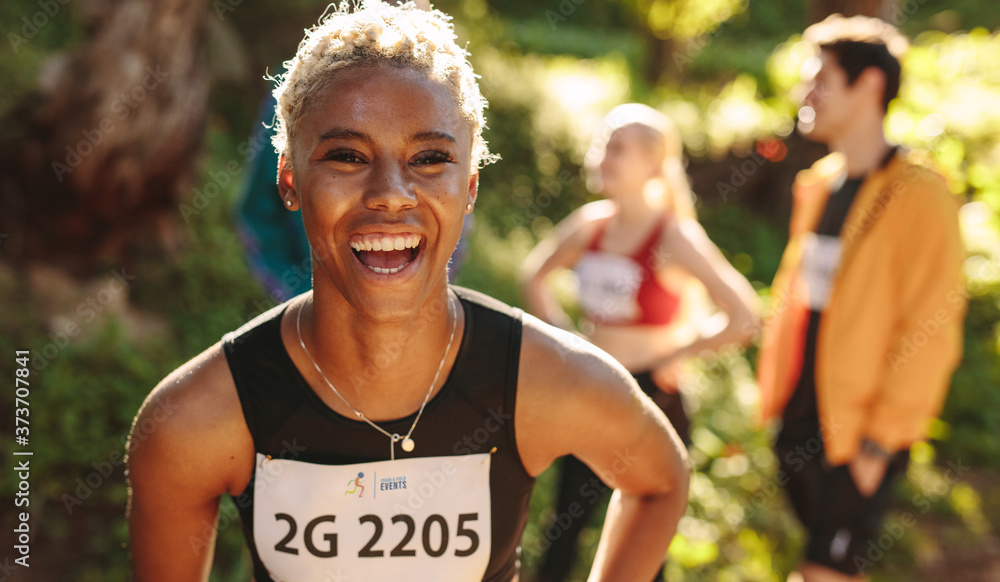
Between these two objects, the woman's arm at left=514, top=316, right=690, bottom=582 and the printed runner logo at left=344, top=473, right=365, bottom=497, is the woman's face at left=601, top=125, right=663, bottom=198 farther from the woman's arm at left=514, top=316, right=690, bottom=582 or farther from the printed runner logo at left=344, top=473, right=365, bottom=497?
the printed runner logo at left=344, top=473, right=365, bottom=497

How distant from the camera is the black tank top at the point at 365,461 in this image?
4.58 ft

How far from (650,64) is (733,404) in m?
13.7

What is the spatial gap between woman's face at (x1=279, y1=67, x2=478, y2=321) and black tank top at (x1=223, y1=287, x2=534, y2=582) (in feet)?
0.73

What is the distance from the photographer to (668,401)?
3.17m

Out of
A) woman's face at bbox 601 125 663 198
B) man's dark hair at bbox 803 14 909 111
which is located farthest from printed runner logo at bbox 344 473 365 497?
man's dark hair at bbox 803 14 909 111

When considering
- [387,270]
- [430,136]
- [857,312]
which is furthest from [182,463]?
[857,312]

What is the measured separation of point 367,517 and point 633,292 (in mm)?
2027

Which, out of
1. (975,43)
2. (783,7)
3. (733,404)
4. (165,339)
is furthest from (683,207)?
(783,7)

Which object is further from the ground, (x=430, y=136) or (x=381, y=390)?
(x=430, y=136)

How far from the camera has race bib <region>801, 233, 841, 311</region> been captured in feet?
10.3

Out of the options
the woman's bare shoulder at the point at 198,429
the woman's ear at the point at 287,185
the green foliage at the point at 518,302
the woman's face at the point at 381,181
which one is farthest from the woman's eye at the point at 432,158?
the green foliage at the point at 518,302

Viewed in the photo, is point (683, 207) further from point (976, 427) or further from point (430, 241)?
point (976, 427)

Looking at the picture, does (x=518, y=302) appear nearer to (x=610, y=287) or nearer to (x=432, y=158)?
(x=610, y=287)

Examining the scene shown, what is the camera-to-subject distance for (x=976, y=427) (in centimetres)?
561
